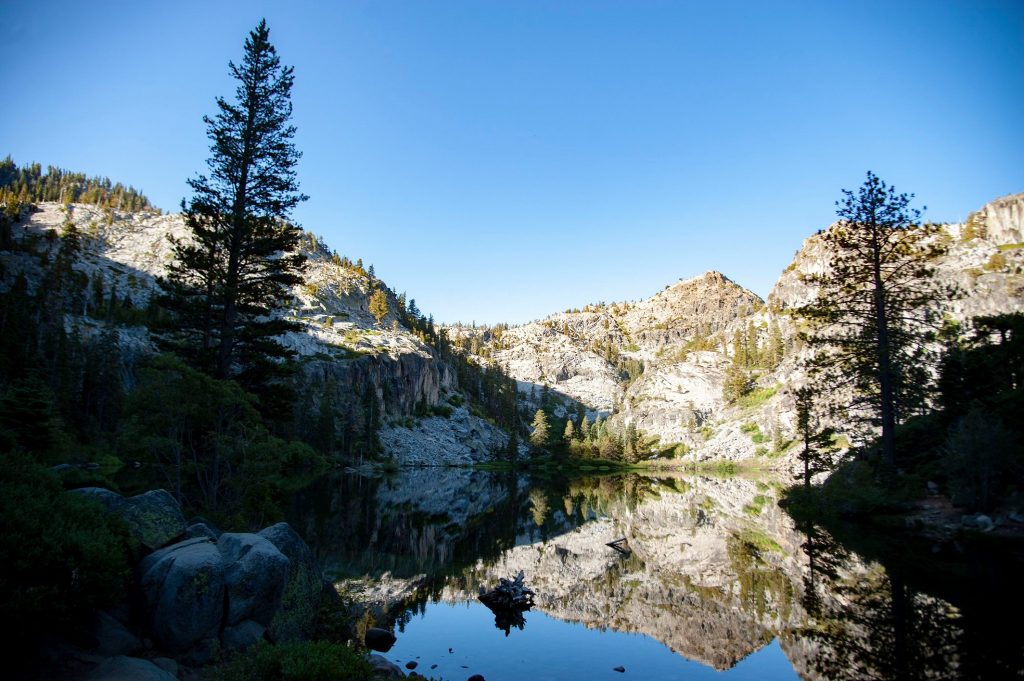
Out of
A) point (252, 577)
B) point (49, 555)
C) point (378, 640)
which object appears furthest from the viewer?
point (378, 640)

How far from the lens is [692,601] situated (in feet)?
59.4

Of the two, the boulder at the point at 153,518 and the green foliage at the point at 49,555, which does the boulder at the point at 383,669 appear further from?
the boulder at the point at 153,518

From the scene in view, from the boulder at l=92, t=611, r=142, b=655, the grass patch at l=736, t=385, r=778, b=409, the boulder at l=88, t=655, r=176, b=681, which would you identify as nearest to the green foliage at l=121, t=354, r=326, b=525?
the boulder at l=92, t=611, r=142, b=655

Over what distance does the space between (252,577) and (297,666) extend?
4322 millimetres

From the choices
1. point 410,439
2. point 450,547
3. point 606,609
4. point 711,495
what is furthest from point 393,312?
point 606,609

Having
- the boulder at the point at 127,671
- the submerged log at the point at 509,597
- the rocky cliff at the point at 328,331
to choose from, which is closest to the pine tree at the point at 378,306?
the rocky cliff at the point at 328,331

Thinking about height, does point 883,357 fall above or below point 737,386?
below

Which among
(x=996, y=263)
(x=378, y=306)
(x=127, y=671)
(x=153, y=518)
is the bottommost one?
(x=127, y=671)

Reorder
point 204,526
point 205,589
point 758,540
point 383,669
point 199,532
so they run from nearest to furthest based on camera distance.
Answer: point 205,589 < point 383,669 < point 199,532 < point 204,526 < point 758,540

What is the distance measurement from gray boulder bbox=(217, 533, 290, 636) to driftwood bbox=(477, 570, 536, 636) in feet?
26.9

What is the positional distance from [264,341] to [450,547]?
15.9m

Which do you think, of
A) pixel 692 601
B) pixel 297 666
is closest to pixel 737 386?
pixel 692 601

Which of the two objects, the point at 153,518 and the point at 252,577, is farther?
the point at 153,518

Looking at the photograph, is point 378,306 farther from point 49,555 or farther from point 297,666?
point 297,666
